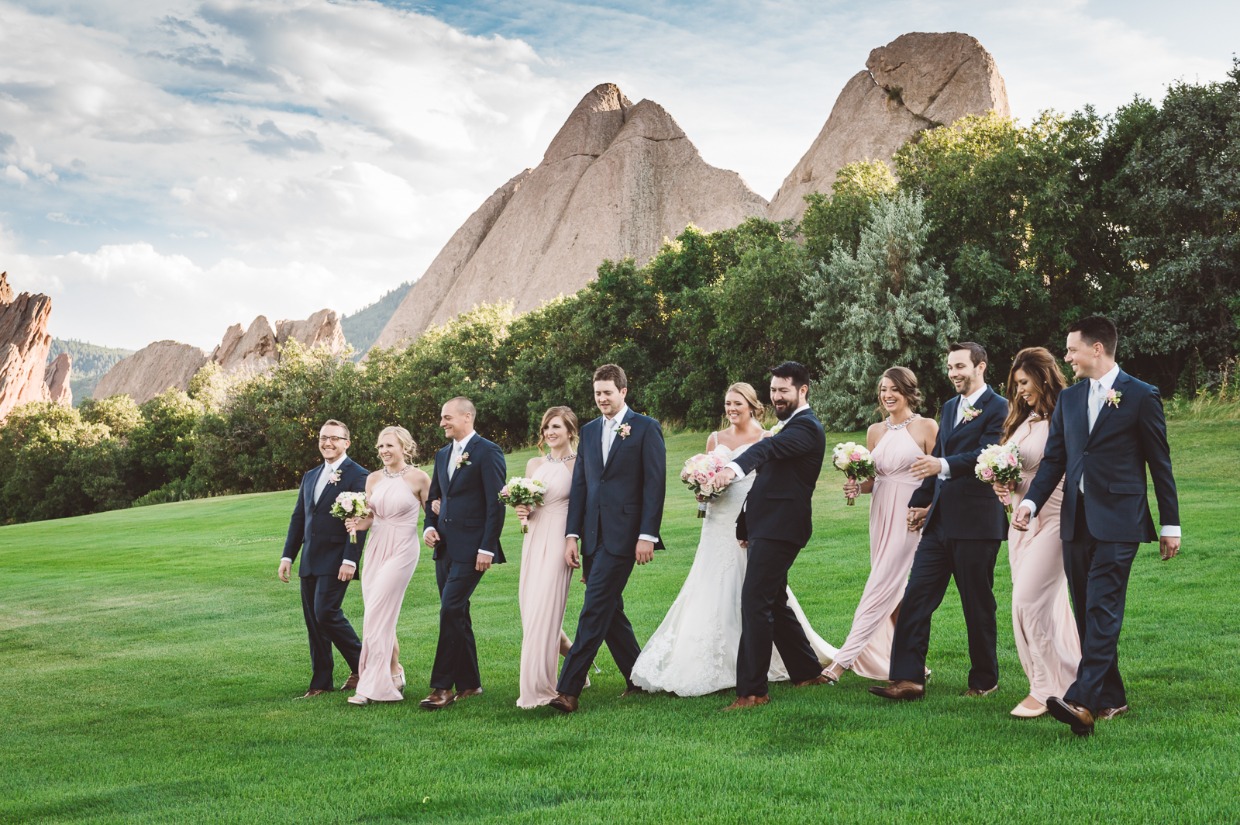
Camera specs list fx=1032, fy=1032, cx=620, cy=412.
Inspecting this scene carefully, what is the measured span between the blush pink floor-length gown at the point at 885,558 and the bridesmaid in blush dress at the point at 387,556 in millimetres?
3662

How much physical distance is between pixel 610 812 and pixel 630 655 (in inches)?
123

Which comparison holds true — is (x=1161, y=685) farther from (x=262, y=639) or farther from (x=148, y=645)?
(x=148, y=645)

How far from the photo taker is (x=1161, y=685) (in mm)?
7352

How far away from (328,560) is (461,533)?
1.36 metres

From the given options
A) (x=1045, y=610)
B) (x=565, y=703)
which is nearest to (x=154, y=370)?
(x=565, y=703)

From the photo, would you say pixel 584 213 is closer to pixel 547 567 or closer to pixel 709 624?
pixel 547 567

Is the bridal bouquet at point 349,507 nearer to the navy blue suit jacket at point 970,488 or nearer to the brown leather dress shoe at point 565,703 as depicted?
the brown leather dress shoe at point 565,703

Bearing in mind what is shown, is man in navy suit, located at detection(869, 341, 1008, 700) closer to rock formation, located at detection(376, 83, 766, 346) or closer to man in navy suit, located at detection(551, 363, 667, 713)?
man in navy suit, located at detection(551, 363, 667, 713)

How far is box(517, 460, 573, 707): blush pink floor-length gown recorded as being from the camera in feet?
26.3

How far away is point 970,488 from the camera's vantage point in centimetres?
734

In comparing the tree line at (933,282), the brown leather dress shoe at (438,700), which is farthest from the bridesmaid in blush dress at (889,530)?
the tree line at (933,282)

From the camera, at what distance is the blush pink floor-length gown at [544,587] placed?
803 centimetres

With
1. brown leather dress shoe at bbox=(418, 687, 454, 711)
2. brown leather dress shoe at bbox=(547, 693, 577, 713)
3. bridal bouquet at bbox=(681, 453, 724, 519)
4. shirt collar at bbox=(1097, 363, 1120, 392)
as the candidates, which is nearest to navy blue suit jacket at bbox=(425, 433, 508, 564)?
brown leather dress shoe at bbox=(418, 687, 454, 711)

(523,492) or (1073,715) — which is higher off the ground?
(523,492)
